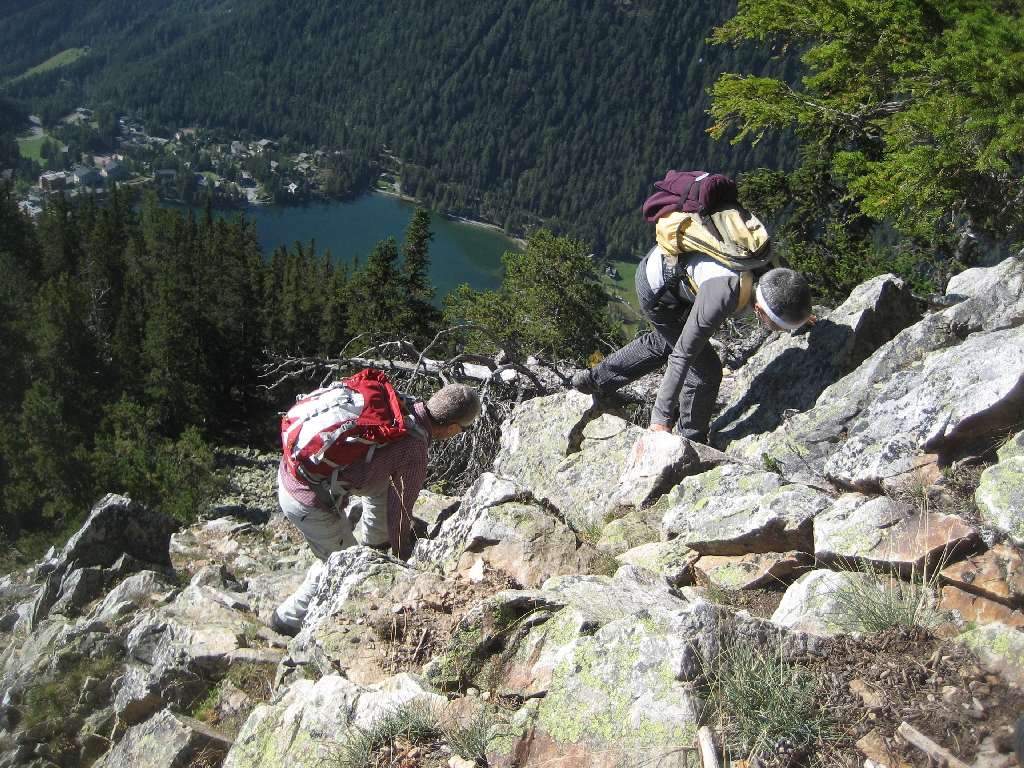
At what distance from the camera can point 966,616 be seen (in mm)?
3553

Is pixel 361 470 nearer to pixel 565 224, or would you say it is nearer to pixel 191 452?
pixel 191 452

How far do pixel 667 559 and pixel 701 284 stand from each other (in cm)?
223

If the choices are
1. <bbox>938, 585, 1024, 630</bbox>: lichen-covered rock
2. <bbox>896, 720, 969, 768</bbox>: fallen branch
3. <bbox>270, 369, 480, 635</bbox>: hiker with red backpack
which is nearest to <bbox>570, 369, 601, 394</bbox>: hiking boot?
<bbox>270, 369, 480, 635</bbox>: hiker with red backpack

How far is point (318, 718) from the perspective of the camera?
353cm

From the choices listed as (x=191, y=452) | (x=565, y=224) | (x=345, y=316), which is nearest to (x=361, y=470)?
(x=191, y=452)

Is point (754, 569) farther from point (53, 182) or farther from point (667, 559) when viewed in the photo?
point (53, 182)

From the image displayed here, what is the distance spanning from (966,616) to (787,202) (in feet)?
36.5

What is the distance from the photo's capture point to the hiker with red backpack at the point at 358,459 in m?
4.61

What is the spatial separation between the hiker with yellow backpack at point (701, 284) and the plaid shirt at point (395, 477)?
2.33 meters

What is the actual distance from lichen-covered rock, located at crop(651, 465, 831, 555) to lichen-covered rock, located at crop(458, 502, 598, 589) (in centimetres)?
77

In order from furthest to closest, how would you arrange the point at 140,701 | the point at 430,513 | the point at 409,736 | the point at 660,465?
the point at 430,513, the point at 660,465, the point at 140,701, the point at 409,736

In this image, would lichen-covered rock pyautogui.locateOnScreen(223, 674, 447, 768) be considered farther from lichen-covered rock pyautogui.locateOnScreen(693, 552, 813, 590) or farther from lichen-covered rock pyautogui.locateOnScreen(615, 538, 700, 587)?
lichen-covered rock pyautogui.locateOnScreen(693, 552, 813, 590)

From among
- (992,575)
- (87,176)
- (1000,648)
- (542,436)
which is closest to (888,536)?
(992,575)

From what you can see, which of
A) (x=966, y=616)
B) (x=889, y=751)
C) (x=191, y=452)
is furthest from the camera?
(x=191, y=452)
